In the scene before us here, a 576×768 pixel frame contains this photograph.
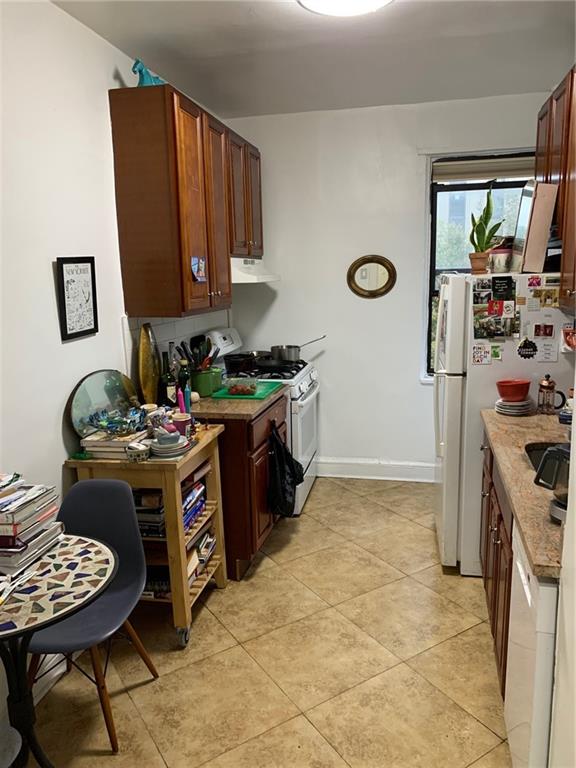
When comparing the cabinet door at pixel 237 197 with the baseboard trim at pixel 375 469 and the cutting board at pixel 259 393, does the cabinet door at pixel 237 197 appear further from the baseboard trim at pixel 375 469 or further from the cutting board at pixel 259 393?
the baseboard trim at pixel 375 469

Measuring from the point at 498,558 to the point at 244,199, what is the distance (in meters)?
2.66

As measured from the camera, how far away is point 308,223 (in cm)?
422

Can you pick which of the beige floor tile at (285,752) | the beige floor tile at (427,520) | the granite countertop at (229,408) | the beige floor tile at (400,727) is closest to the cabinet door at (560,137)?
the granite countertop at (229,408)

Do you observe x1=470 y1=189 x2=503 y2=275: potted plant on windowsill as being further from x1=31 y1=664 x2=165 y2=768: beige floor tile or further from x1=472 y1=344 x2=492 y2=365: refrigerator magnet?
x1=31 y1=664 x2=165 y2=768: beige floor tile

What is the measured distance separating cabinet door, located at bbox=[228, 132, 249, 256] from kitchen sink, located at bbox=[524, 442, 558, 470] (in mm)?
2068

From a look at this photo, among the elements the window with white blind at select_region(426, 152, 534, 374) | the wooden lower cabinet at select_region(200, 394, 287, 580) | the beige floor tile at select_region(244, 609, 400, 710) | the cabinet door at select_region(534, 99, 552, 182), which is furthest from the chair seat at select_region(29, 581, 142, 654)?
the window with white blind at select_region(426, 152, 534, 374)

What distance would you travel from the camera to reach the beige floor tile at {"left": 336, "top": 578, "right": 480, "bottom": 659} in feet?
8.30

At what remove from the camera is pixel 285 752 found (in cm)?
196

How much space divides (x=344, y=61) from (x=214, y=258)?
123cm

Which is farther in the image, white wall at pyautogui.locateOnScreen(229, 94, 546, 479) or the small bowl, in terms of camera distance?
white wall at pyautogui.locateOnScreen(229, 94, 546, 479)

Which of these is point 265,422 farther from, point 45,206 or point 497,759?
point 497,759

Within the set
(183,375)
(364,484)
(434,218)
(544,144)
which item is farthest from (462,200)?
(183,375)

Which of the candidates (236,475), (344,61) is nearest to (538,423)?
(236,475)

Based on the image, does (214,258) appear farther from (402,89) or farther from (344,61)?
(402,89)
